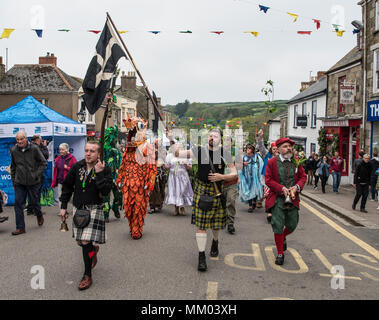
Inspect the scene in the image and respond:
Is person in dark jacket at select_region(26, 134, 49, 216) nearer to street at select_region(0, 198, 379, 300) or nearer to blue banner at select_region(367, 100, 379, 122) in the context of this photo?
street at select_region(0, 198, 379, 300)

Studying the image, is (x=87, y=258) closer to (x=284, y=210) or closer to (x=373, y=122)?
(x=284, y=210)

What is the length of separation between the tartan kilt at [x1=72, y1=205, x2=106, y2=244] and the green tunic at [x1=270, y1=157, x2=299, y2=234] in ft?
8.29

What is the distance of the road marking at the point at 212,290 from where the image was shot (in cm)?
428

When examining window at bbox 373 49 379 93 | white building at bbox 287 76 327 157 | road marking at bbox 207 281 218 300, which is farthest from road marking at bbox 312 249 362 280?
white building at bbox 287 76 327 157

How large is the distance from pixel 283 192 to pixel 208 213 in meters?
1.13

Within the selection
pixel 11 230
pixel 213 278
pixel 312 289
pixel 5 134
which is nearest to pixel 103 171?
pixel 213 278

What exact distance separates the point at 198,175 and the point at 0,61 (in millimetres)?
34964

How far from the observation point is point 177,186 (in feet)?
33.0

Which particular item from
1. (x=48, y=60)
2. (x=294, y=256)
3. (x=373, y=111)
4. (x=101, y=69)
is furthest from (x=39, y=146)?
(x=48, y=60)

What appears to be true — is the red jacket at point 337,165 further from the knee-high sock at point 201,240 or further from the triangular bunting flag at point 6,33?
the triangular bunting flag at point 6,33

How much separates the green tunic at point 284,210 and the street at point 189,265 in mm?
571

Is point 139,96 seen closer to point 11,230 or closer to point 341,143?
point 341,143

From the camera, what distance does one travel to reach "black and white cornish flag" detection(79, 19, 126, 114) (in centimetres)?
534

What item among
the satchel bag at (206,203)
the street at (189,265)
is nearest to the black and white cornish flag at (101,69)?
the satchel bag at (206,203)
